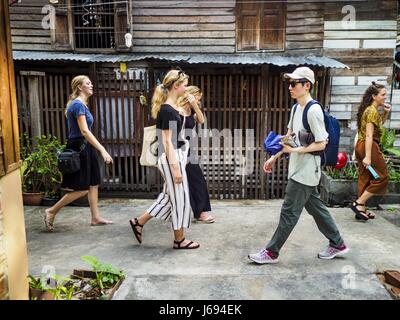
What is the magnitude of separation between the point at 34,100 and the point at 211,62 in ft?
11.1

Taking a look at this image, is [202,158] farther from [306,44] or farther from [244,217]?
[306,44]

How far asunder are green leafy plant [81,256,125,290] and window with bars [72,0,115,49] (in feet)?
20.2

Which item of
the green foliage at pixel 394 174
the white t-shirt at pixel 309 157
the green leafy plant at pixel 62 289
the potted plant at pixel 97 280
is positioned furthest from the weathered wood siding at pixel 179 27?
the green leafy plant at pixel 62 289

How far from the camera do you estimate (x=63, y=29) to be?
27.7ft

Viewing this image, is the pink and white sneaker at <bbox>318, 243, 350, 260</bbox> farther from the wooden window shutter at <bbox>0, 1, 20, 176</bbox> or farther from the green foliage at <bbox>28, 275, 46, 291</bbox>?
the wooden window shutter at <bbox>0, 1, 20, 176</bbox>

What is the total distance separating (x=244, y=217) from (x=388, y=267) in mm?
2303

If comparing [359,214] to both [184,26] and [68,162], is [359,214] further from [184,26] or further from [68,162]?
[184,26]

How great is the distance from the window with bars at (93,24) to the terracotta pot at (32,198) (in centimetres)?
372

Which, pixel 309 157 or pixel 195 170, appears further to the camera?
pixel 195 170

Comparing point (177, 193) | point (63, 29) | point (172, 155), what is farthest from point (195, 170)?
point (63, 29)

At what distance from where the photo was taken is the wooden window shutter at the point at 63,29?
8.32 meters

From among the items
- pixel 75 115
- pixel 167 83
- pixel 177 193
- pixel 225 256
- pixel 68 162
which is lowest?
pixel 225 256

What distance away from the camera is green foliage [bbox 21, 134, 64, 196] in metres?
6.61
